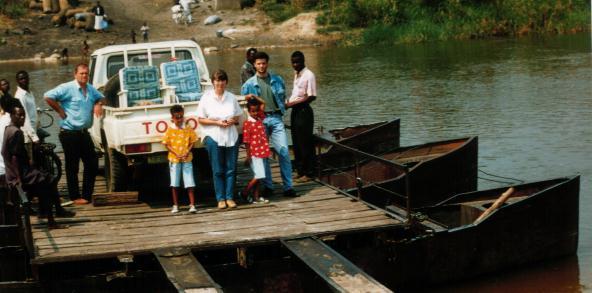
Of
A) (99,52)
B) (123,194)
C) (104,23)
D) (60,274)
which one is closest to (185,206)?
(123,194)

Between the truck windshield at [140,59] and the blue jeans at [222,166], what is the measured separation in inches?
137

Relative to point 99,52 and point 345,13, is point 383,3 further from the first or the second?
point 99,52

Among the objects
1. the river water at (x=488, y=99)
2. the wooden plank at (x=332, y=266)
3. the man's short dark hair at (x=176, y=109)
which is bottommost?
the river water at (x=488, y=99)

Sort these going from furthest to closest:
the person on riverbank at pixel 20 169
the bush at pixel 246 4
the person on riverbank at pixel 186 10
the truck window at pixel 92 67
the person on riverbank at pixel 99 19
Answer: the bush at pixel 246 4
the person on riverbank at pixel 186 10
the person on riverbank at pixel 99 19
the truck window at pixel 92 67
the person on riverbank at pixel 20 169

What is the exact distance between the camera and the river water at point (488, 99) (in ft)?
54.1

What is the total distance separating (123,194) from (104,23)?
3690 centimetres

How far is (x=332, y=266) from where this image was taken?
10406 mm

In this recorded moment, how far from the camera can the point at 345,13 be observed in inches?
1993

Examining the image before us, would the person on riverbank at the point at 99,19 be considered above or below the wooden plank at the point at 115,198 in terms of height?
above

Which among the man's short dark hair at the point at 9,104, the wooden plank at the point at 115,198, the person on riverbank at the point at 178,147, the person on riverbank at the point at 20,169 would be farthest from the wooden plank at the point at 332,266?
the man's short dark hair at the point at 9,104

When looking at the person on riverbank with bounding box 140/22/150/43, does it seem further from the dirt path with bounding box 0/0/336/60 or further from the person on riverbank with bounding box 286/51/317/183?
the person on riverbank with bounding box 286/51/317/183

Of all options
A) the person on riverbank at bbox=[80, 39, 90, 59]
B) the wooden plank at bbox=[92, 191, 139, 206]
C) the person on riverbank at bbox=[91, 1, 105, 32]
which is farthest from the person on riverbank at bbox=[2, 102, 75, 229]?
the person on riverbank at bbox=[91, 1, 105, 32]

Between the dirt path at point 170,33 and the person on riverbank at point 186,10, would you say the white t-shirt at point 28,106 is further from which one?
the person on riverbank at point 186,10

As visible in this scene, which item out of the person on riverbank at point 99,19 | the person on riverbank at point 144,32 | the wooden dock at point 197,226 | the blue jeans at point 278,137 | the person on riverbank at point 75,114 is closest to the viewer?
the wooden dock at point 197,226
